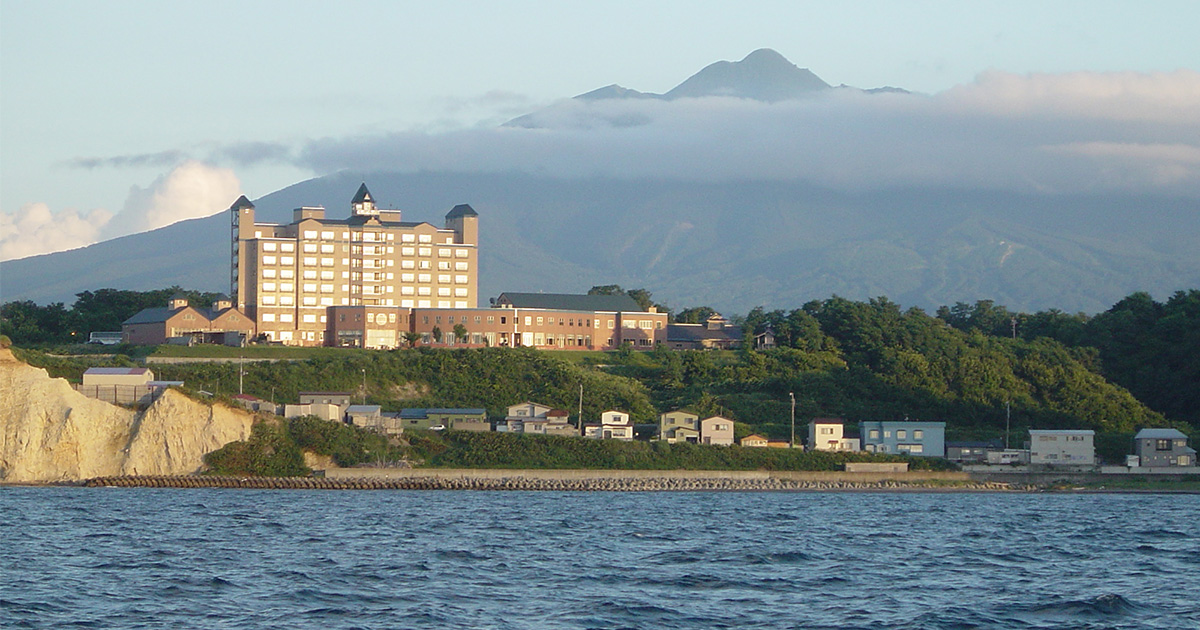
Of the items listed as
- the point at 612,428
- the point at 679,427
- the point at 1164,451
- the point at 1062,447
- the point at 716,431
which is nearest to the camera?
the point at 1164,451

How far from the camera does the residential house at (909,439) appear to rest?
68.6 metres

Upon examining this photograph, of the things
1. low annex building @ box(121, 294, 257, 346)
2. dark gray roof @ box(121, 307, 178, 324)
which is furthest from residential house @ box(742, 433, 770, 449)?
dark gray roof @ box(121, 307, 178, 324)

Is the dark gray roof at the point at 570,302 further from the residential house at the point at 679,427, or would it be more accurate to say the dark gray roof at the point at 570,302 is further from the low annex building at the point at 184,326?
the residential house at the point at 679,427

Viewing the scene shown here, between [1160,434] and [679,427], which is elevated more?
[679,427]

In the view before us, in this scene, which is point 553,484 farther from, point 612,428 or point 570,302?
point 570,302

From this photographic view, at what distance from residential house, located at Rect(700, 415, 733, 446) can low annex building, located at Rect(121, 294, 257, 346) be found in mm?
36146

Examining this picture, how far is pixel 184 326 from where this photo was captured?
295ft

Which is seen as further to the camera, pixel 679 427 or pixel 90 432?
pixel 679 427

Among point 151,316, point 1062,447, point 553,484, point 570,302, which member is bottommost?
point 553,484

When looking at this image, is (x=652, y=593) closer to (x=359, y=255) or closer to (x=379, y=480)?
(x=379, y=480)

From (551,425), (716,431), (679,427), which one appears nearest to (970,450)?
(716,431)

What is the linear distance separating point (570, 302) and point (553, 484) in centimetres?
4177

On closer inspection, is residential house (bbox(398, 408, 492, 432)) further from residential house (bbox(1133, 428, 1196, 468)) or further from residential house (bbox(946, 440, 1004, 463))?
residential house (bbox(1133, 428, 1196, 468))

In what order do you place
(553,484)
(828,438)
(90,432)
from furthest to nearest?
(828,438) < (553,484) < (90,432)
